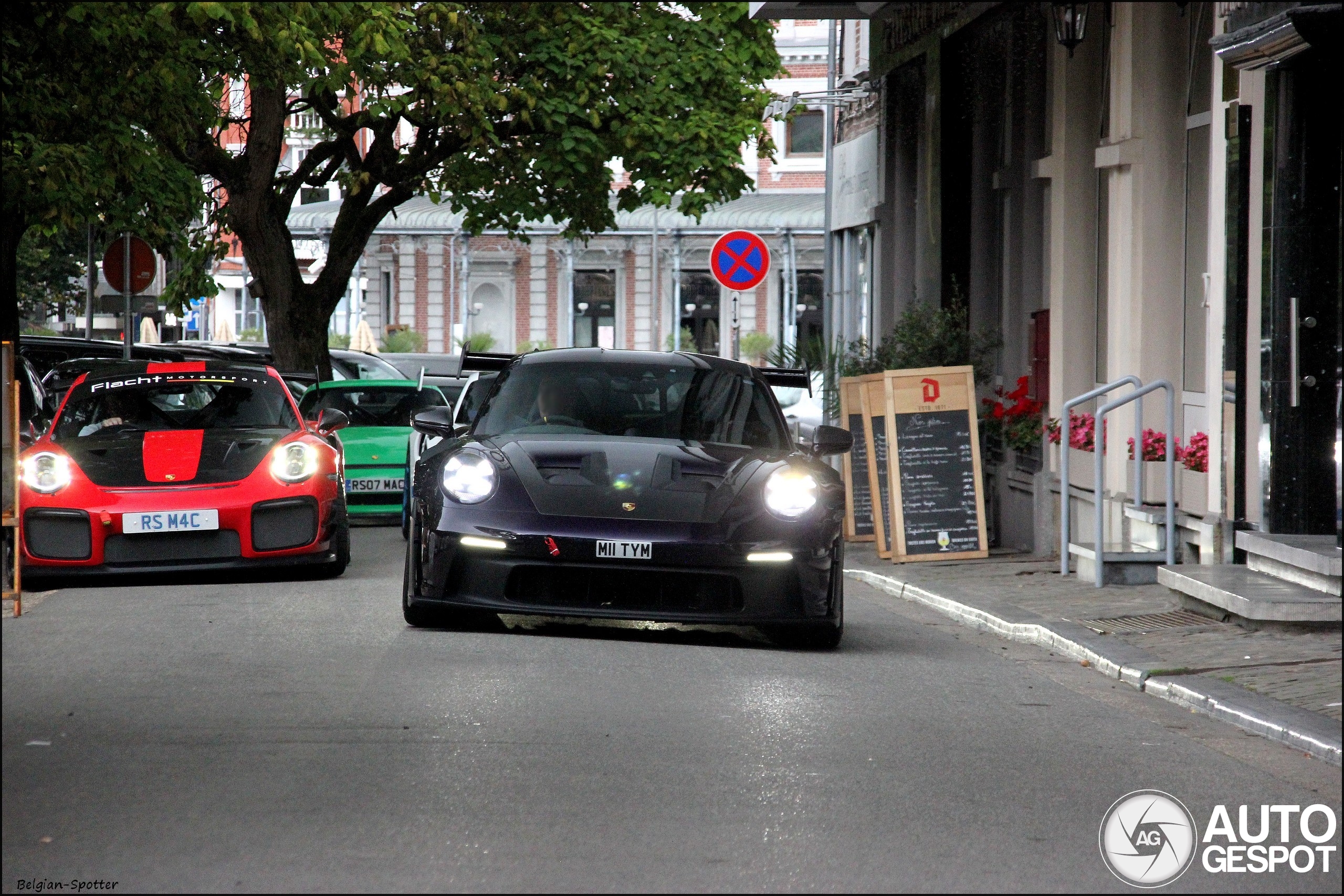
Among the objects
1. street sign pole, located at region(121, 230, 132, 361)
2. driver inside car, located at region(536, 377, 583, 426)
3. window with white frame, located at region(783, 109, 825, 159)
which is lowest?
driver inside car, located at region(536, 377, 583, 426)

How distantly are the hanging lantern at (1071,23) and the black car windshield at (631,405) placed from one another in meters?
5.30

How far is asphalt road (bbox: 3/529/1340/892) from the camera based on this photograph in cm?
469

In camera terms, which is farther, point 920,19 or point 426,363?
point 426,363

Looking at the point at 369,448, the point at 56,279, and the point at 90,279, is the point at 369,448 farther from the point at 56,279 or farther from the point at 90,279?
the point at 56,279

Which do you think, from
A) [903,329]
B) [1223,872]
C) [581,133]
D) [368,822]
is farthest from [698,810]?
[581,133]

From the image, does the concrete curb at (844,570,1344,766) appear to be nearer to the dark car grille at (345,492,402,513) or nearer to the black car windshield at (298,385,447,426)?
the dark car grille at (345,492,402,513)

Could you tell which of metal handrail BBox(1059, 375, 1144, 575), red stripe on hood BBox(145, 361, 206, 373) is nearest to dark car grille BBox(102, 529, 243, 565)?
red stripe on hood BBox(145, 361, 206, 373)

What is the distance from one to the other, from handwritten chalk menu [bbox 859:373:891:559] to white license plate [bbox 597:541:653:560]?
20.2 feet

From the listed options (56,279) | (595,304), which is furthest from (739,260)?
(595,304)

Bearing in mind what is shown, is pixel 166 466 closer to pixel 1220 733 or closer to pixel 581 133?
pixel 1220 733

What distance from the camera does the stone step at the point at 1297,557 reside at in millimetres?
9570

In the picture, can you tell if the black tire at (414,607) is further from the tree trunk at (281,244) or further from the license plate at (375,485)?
the tree trunk at (281,244)

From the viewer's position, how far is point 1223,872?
4.84 m

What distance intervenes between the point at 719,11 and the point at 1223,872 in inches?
798
